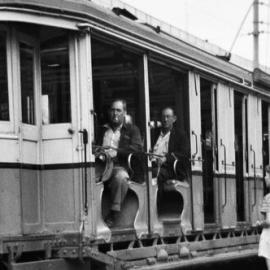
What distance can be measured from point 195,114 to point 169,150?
2.70 ft

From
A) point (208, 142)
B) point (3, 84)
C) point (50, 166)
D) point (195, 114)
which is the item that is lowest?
point (50, 166)

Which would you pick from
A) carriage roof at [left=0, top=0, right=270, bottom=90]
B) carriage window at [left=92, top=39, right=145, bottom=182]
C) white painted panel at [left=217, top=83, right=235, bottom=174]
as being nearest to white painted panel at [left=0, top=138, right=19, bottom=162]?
carriage window at [left=92, top=39, right=145, bottom=182]

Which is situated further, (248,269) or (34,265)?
(248,269)

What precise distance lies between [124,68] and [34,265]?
2305 mm

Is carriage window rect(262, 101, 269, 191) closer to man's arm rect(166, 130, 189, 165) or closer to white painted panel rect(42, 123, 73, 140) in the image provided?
man's arm rect(166, 130, 189, 165)

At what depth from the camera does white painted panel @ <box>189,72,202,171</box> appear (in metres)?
9.76

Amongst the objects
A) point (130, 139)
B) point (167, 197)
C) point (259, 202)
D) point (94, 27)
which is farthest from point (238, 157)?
point (94, 27)

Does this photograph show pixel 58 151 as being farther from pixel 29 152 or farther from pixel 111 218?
pixel 111 218

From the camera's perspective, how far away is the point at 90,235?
752 cm

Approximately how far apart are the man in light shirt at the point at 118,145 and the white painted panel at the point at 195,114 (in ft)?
4.91

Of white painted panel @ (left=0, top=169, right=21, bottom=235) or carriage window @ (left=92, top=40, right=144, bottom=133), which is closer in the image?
white painted panel @ (left=0, top=169, right=21, bottom=235)

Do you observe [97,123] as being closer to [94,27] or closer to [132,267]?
[94,27]

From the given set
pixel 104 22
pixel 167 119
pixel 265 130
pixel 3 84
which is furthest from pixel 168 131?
pixel 265 130

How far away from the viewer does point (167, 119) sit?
9266 millimetres
